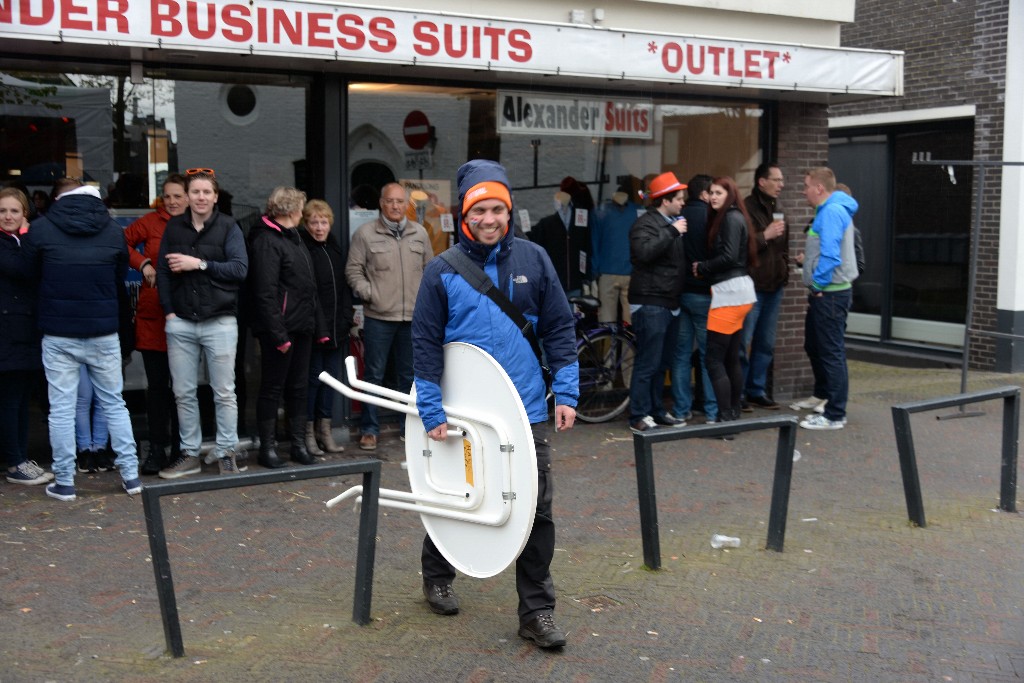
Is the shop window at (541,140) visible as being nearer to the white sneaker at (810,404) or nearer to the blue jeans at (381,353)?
the blue jeans at (381,353)

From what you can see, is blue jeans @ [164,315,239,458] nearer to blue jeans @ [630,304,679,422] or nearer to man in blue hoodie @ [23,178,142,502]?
man in blue hoodie @ [23,178,142,502]

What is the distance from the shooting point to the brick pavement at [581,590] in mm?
4777

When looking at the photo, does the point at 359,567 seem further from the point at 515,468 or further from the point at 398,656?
the point at 515,468

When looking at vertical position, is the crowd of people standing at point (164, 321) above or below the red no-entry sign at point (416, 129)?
below

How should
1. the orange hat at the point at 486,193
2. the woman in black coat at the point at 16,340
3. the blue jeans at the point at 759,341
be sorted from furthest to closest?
the blue jeans at the point at 759,341
the woman in black coat at the point at 16,340
the orange hat at the point at 486,193

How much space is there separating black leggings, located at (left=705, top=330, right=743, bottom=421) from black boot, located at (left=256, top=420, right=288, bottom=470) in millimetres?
3562

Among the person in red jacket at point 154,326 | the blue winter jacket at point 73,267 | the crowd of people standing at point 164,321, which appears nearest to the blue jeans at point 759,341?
the crowd of people standing at point 164,321

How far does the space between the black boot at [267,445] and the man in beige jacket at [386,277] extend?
84 cm

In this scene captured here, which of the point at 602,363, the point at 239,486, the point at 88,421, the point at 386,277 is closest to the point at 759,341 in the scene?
the point at 602,363

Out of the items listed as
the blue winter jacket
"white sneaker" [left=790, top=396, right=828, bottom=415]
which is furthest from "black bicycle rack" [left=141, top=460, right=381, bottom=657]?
"white sneaker" [left=790, top=396, right=828, bottom=415]

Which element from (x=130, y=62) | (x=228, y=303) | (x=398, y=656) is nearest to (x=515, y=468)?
(x=398, y=656)

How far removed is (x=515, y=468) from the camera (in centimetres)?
472

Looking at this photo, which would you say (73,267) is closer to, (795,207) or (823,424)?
(823,424)

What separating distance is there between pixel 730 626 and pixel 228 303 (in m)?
4.03
